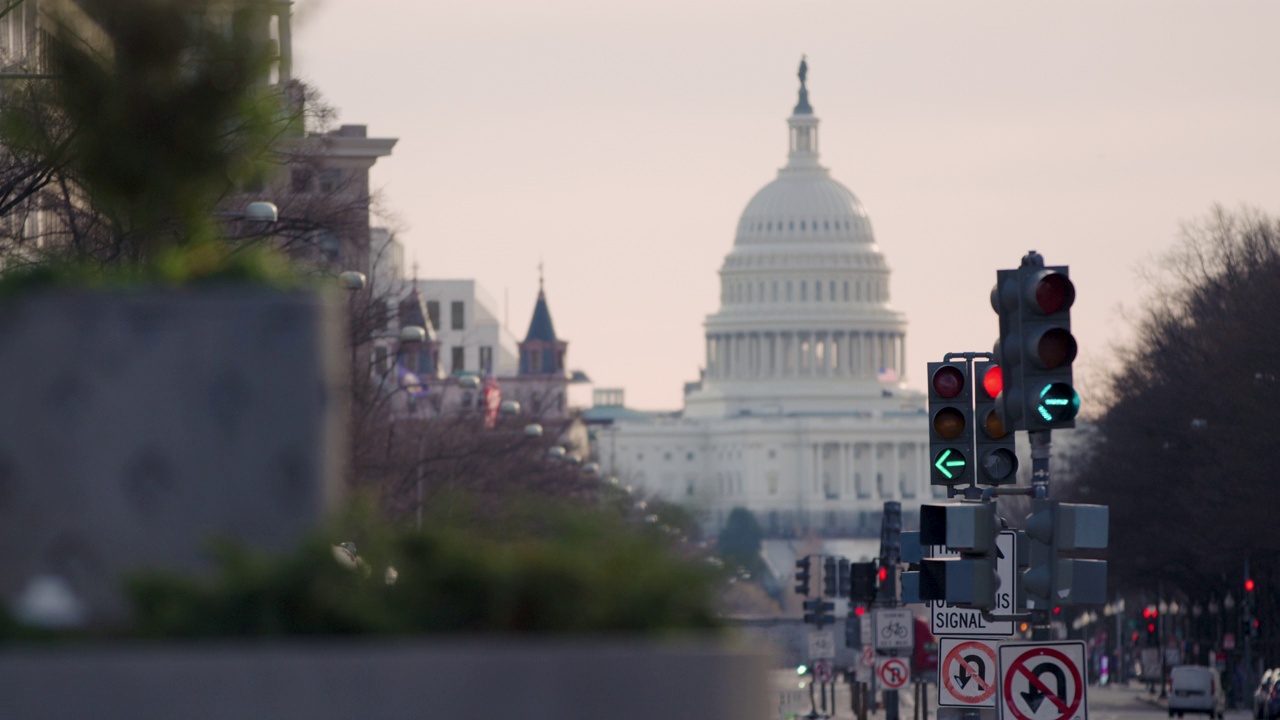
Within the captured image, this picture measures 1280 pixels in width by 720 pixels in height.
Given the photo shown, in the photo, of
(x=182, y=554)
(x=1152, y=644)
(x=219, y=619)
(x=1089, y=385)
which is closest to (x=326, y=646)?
(x=219, y=619)

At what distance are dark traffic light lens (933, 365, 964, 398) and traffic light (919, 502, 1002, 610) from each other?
211cm

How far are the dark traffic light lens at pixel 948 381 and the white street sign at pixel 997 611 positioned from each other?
3.47ft

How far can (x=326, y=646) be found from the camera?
558 cm

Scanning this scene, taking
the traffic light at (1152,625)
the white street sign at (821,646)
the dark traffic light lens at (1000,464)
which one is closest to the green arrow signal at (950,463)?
the dark traffic light lens at (1000,464)

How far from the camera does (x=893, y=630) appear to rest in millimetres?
40031

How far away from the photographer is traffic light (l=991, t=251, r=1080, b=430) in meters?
15.9


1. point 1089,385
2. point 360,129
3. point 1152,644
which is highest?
point 360,129

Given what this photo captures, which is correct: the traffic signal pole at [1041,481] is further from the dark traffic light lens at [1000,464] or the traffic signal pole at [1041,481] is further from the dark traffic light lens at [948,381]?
the dark traffic light lens at [948,381]

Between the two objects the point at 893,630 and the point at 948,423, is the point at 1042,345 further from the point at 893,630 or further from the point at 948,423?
the point at 893,630

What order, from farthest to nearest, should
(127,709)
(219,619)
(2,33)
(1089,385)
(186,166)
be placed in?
→ (1089,385) → (2,33) → (186,166) → (219,619) → (127,709)

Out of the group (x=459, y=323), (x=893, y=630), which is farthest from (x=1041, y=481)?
(x=459, y=323)

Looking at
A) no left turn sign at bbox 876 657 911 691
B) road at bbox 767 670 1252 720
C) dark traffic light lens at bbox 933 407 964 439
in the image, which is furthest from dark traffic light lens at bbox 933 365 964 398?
road at bbox 767 670 1252 720

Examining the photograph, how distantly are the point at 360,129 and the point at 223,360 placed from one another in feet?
335

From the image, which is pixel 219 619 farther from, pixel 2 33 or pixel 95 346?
pixel 2 33
